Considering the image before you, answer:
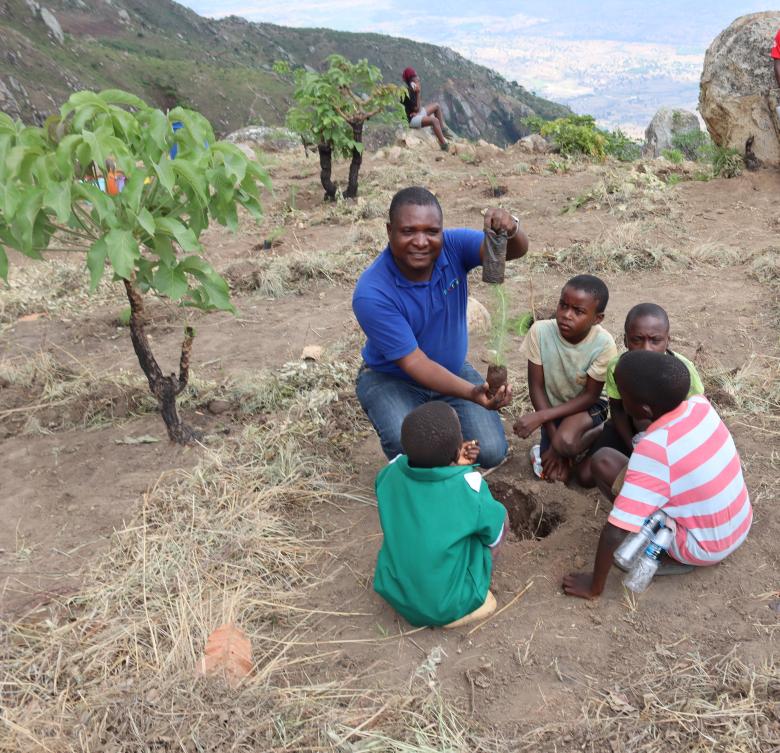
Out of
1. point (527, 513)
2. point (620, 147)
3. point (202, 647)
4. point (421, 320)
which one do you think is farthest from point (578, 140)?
point (202, 647)

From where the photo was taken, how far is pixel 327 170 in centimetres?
795

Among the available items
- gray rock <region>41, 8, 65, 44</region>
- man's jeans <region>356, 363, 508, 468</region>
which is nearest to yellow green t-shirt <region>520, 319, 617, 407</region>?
man's jeans <region>356, 363, 508, 468</region>

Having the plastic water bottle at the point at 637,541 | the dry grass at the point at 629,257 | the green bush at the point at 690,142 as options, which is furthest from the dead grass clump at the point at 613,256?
the green bush at the point at 690,142

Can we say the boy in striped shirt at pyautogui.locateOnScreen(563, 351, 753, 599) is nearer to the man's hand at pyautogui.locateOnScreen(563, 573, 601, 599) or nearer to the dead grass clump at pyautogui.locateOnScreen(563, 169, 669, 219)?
the man's hand at pyautogui.locateOnScreen(563, 573, 601, 599)

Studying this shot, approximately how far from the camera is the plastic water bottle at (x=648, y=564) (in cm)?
215

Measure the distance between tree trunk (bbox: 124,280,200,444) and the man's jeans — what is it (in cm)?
82

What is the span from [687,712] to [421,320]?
169 centimetres

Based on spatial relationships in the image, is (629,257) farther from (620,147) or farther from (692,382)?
(620,147)

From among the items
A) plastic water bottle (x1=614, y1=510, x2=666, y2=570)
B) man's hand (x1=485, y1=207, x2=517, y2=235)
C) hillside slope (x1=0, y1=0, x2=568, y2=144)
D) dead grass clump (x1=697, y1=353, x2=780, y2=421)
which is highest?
hillside slope (x1=0, y1=0, x2=568, y2=144)

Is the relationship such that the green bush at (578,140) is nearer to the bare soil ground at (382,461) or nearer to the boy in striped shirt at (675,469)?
the bare soil ground at (382,461)

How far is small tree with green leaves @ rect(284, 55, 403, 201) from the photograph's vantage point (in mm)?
7387

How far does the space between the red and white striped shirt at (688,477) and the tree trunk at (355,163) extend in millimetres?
6399

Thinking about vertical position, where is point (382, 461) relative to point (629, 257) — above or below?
below

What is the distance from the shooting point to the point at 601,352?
2.74 meters
